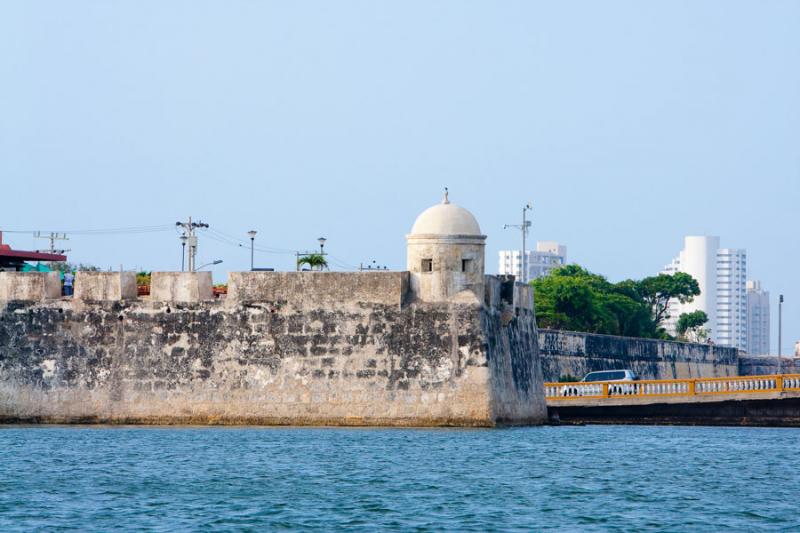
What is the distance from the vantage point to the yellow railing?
44.6 meters

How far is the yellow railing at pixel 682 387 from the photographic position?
44625 millimetres

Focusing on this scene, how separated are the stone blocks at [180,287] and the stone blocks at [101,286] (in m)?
0.72

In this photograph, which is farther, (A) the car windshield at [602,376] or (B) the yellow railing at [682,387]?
(A) the car windshield at [602,376]

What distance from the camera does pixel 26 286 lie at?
126 feet

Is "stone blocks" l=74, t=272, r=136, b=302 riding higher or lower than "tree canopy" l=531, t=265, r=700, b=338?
lower

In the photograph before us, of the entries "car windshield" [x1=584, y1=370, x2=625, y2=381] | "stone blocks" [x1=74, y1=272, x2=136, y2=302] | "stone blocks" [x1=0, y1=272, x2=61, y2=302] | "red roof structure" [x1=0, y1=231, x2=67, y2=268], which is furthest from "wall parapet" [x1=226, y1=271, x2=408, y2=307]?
Result: "car windshield" [x1=584, y1=370, x2=625, y2=381]

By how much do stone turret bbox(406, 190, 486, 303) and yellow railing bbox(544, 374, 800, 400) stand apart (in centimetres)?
868

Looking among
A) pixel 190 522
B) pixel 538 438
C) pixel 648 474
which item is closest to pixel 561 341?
pixel 538 438

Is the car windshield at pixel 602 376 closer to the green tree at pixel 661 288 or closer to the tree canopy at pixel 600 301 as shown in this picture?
the tree canopy at pixel 600 301

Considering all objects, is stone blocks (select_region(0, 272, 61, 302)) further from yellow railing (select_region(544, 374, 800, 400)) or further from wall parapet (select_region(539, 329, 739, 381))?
wall parapet (select_region(539, 329, 739, 381))

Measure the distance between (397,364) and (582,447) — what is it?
4485mm

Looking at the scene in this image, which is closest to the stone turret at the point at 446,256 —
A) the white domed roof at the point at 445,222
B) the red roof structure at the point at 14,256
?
the white domed roof at the point at 445,222

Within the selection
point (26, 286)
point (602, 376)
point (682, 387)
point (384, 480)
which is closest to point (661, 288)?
point (602, 376)

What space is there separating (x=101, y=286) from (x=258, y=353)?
4041 mm
